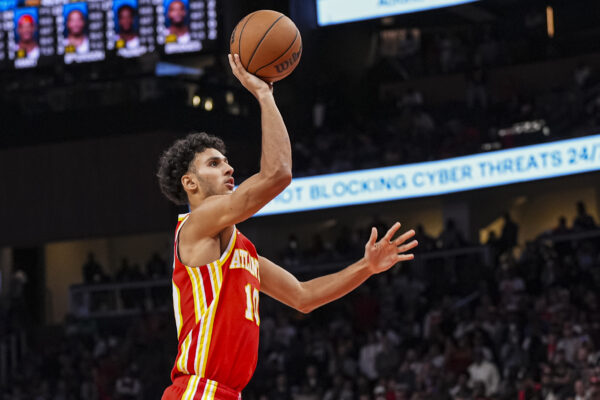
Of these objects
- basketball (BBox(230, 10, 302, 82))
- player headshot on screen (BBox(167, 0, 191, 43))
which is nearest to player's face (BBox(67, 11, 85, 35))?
player headshot on screen (BBox(167, 0, 191, 43))

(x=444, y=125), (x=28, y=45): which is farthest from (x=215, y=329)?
(x=444, y=125)

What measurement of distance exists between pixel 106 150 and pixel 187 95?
7.88ft

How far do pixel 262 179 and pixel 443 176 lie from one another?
43.7 feet

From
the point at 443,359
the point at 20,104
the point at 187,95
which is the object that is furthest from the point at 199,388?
the point at 20,104

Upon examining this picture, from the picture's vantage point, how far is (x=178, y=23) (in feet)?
53.8

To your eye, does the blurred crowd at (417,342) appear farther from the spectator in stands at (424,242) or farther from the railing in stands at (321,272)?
the spectator in stands at (424,242)

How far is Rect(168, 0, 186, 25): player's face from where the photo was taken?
16.3m

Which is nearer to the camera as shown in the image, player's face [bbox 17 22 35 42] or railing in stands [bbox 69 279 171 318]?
player's face [bbox 17 22 35 42]

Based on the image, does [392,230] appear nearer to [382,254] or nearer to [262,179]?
[382,254]

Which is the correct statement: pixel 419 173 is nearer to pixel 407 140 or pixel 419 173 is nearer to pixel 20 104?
pixel 407 140

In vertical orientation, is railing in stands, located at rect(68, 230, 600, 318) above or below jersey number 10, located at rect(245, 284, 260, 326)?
above

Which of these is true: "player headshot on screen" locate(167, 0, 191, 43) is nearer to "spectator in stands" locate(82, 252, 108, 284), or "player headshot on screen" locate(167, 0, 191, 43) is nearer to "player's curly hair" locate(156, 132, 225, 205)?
"spectator in stands" locate(82, 252, 108, 284)

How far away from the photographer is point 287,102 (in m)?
22.6

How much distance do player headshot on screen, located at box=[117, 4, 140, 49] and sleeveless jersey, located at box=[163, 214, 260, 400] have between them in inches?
490
